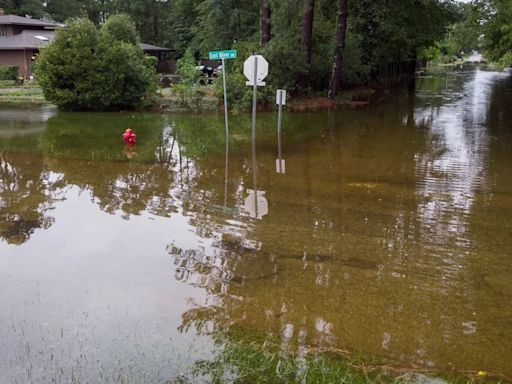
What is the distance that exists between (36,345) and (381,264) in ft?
12.4

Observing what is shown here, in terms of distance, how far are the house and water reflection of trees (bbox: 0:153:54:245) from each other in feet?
88.6

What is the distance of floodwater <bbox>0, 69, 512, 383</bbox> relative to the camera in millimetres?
4461

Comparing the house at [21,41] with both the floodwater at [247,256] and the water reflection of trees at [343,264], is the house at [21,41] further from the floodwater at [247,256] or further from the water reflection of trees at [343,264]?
the water reflection of trees at [343,264]

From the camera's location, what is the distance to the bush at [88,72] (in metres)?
21.1

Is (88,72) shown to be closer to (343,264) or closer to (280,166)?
(280,166)

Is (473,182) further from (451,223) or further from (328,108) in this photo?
(328,108)

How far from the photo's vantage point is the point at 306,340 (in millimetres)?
4512

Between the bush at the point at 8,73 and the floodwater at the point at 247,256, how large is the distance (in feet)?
84.2

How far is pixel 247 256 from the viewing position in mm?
6352

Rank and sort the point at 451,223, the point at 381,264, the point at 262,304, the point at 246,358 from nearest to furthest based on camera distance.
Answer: the point at 246,358 < the point at 262,304 < the point at 381,264 < the point at 451,223

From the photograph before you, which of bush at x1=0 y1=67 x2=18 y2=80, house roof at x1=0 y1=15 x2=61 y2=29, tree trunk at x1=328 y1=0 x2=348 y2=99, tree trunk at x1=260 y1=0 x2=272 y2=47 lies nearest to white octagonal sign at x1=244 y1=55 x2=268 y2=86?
tree trunk at x1=328 y1=0 x2=348 y2=99

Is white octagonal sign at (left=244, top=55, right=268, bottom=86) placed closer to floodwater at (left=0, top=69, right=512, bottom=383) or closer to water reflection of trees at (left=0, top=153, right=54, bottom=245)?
floodwater at (left=0, top=69, right=512, bottom=383)

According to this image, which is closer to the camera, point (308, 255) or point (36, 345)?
point (36, 345)

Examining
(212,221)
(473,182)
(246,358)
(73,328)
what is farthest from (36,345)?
(473,182)
